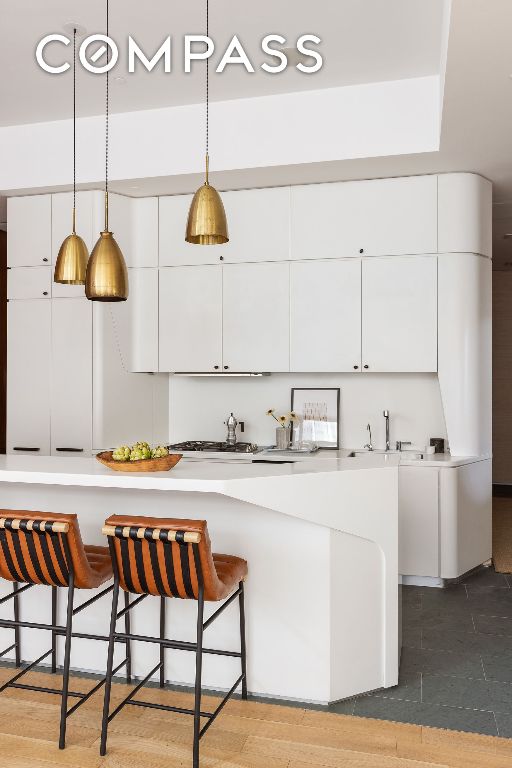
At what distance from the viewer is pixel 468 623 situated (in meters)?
3.79

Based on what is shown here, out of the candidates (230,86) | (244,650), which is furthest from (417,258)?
(244,650)

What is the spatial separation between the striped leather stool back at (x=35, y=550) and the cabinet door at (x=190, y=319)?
265cm

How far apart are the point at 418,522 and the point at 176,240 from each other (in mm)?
2662

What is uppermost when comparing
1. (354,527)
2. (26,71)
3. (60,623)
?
(26,71)

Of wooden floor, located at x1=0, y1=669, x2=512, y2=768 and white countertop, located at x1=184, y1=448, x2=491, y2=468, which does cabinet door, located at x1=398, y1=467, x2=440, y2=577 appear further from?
wooden floor, located at x1=0, y1=669, x2=512, y2=768

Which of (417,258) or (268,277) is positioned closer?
(417,258)

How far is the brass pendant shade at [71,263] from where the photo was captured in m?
3.16

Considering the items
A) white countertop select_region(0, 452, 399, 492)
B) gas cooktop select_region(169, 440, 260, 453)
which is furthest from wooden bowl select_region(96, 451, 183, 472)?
gas cooktop select_region(169, 440, 260, 453)

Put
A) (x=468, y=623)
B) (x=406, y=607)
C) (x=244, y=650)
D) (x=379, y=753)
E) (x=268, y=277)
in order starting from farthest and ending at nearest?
(x=268, y=277) < (x=406, y=607) < (x=468, y=623) < (x=244, y=650) < (x=379, y=753)

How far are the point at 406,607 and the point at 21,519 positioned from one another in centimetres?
249

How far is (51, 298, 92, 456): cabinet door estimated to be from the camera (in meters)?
4.92

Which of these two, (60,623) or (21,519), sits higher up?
(21,519)

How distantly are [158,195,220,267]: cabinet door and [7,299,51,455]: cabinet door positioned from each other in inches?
37.7

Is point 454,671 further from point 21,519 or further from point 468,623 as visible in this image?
point 21,519
